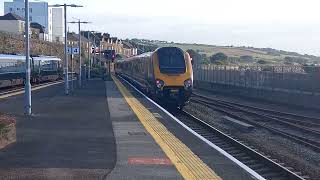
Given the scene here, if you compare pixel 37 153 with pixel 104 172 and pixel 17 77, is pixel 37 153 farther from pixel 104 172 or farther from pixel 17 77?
pixel 17 77

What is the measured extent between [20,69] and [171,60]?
24.1 m

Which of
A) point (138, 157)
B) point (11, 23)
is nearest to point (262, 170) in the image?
point (138, 157)

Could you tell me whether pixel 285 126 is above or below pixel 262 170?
below

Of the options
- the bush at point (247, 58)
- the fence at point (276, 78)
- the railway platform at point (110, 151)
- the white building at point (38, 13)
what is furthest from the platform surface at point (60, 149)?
the bush at point (247, 58)

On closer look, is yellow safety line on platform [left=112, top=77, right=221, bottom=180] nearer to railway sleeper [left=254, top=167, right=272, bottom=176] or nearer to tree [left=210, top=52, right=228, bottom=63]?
railway sleeper [left=254, top=167, right=272, bottom=176]

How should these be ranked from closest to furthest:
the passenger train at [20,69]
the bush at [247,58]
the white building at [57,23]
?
the passenger train at [20,69] < the bush at [247,58] < the white building at [57,23]

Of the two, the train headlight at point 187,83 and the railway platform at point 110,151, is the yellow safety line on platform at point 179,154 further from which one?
the train headlight at point 187,83

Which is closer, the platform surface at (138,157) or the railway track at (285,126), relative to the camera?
the platform surface at (138,157)

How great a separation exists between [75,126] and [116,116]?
368 cm

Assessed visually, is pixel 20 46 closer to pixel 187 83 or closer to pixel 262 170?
pixel 187 83

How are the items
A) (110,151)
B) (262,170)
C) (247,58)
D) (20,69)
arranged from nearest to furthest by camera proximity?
→ 1. (262,170)
2. (110,151)
3. (20,69)
4. (247,58)

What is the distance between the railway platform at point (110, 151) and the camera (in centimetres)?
1043

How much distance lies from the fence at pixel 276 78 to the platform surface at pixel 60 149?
2025cm

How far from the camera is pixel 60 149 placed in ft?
43.6
